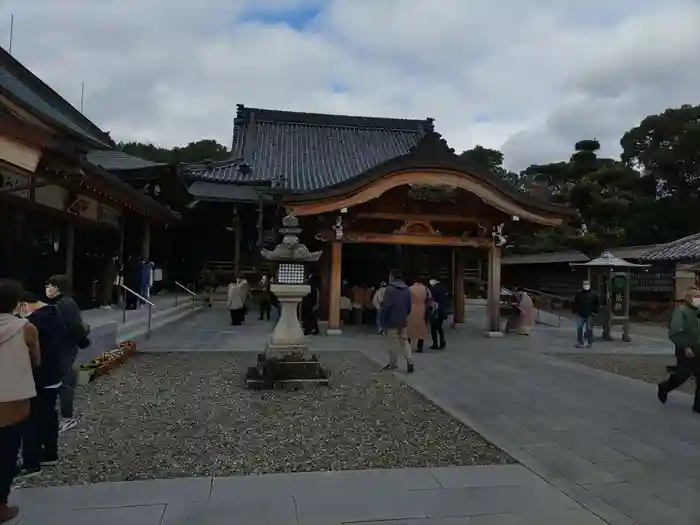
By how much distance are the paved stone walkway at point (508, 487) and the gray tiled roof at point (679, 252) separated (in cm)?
1384

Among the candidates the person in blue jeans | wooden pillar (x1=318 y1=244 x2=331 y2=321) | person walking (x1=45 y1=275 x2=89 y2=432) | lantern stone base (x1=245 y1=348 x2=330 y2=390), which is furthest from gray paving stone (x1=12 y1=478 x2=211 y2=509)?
wooden pillar (x1=318 y1=244 x2=331 y2=321)

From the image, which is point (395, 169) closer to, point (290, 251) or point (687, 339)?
point (290, 251)

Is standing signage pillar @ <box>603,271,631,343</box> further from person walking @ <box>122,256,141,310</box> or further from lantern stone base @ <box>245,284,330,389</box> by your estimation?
person walking @ <box>122,256,141,310</box>

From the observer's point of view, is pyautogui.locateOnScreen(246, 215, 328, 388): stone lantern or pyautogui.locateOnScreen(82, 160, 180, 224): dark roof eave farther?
pyautogui.locateOnScreen(82, 160, 180, 224): dark roof eave

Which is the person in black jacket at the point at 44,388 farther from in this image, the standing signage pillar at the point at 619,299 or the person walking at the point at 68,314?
the standing signage pillar at the point at 619,299

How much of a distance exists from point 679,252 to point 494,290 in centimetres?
978

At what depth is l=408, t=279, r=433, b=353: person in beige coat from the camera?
10078mm

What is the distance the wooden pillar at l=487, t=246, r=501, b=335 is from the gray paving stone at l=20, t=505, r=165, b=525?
39.4 feet

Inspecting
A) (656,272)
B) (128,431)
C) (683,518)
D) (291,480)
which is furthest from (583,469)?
(656,272)

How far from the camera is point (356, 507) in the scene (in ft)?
12.0

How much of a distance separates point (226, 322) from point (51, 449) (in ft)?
40.0

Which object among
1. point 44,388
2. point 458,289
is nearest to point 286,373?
point 44,388

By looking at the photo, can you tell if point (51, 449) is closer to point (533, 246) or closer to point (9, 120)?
point (9, 120)

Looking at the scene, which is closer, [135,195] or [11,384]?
[11,384]
